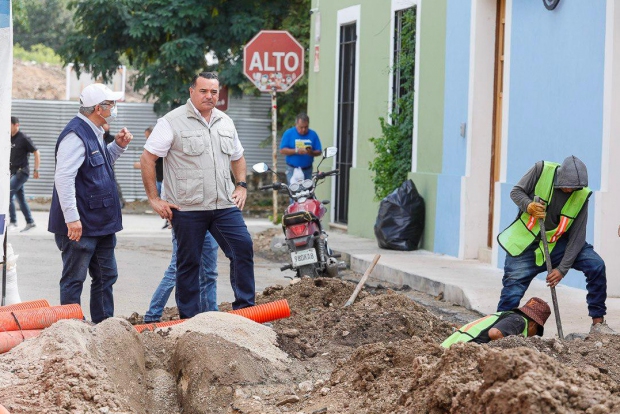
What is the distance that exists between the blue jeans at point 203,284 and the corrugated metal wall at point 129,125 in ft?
61.7

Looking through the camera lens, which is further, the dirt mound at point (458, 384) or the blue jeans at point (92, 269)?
the blue jeans at point (92, 269)

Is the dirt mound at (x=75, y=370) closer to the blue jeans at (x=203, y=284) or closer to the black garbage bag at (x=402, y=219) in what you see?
the blue jeans at (x=203, y=284)

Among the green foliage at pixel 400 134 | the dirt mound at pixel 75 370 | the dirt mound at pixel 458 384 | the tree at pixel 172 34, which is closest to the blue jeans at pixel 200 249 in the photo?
the dirt mound at pixel 75 370

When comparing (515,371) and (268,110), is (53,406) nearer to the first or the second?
(515,371)

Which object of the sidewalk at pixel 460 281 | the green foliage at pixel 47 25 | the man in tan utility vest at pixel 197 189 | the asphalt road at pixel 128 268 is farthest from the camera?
the green foliage at pixel 47 25

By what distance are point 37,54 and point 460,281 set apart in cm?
4919

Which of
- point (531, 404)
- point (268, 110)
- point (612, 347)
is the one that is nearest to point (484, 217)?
point (612, 347)

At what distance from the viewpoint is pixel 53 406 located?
579cm

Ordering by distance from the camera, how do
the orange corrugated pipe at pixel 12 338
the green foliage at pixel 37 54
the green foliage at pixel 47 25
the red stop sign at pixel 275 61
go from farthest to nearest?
the green foliage at pixel 37 54 < the green foliage at pixel 47 25 < the red stop sign at pixel 275 61 < the orange corrugated pipe at pixel 12 338

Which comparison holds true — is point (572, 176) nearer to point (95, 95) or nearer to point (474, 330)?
point (474, 330)

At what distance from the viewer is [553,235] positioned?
8672 millimetres

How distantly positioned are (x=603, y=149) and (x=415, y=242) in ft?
16.1

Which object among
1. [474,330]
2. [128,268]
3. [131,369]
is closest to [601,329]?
[474,330]

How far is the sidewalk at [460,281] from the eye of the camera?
9.92 m
